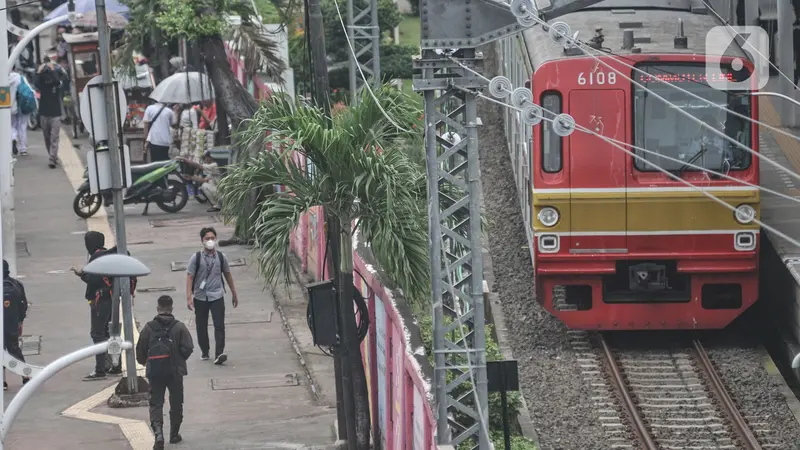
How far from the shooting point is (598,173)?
1619 cm

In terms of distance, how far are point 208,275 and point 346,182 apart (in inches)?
151

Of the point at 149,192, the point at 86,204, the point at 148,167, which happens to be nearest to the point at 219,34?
the point at 148,167

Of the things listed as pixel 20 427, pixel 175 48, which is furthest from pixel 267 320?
pixel 175 48

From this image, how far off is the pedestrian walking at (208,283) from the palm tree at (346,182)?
2.89 m

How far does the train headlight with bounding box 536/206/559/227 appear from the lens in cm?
1630

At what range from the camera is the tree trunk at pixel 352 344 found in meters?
13.8

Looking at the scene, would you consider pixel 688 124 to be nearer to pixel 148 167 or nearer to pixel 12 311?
pixel 12 311

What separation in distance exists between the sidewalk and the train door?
315 centimetres

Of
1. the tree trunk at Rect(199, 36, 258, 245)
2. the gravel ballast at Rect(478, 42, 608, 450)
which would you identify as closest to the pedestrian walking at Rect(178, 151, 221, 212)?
the tree trunk at Rect(199, 36, 258, 245)

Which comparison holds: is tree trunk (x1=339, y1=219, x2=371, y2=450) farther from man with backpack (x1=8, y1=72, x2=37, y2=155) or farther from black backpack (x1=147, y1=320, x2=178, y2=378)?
man with backpack (x1=8, y1=72, x2=37, y2=155)

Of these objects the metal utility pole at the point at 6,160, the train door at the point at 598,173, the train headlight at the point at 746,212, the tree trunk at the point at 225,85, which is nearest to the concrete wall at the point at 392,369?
the train door at the point at 598,173

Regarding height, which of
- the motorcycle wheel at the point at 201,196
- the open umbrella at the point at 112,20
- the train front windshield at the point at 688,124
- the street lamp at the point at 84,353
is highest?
the open umbrella at the point at 112,20

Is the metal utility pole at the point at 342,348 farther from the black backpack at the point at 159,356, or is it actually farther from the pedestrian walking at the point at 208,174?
the pedestrian walking at the point at 208,174

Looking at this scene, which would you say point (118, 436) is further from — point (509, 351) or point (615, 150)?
point (615, 150)
